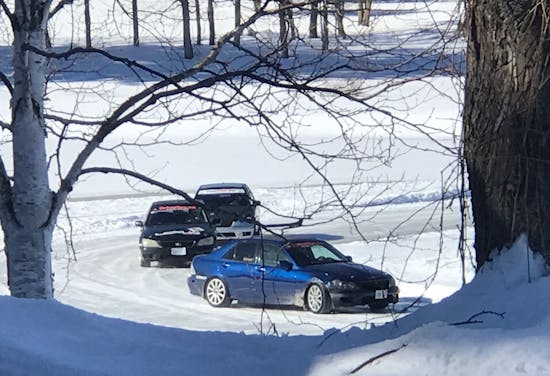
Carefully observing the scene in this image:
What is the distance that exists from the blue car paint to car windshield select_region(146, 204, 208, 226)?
5285 mm

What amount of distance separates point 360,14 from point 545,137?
4.27 m

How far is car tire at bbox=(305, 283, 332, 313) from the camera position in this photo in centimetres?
1684

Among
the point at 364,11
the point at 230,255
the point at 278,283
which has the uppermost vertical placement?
the point at 364,11

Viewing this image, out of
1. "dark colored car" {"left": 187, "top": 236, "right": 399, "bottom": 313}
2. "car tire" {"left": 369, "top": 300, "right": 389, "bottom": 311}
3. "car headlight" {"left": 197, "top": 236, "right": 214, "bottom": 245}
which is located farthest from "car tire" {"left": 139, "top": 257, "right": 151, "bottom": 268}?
"car tire" {"left": 369, "top": 300, "right": 389, "bottom": 311}

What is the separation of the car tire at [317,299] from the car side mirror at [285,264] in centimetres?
58

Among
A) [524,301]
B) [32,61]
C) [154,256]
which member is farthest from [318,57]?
[154,256]

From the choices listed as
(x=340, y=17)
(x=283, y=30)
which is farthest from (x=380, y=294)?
(x=340, y=17)

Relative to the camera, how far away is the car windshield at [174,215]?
941 inches

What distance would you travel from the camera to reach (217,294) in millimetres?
18219

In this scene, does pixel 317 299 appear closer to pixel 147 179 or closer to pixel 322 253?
pixel 322 253

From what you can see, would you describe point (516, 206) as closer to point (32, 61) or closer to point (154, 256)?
point (32, 61)

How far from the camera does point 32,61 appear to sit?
25.7 feet

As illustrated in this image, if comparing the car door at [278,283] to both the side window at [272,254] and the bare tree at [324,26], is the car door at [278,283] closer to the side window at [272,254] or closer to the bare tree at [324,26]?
the side window at [272,254]

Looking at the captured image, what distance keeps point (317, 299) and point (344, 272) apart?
65 centimetres
